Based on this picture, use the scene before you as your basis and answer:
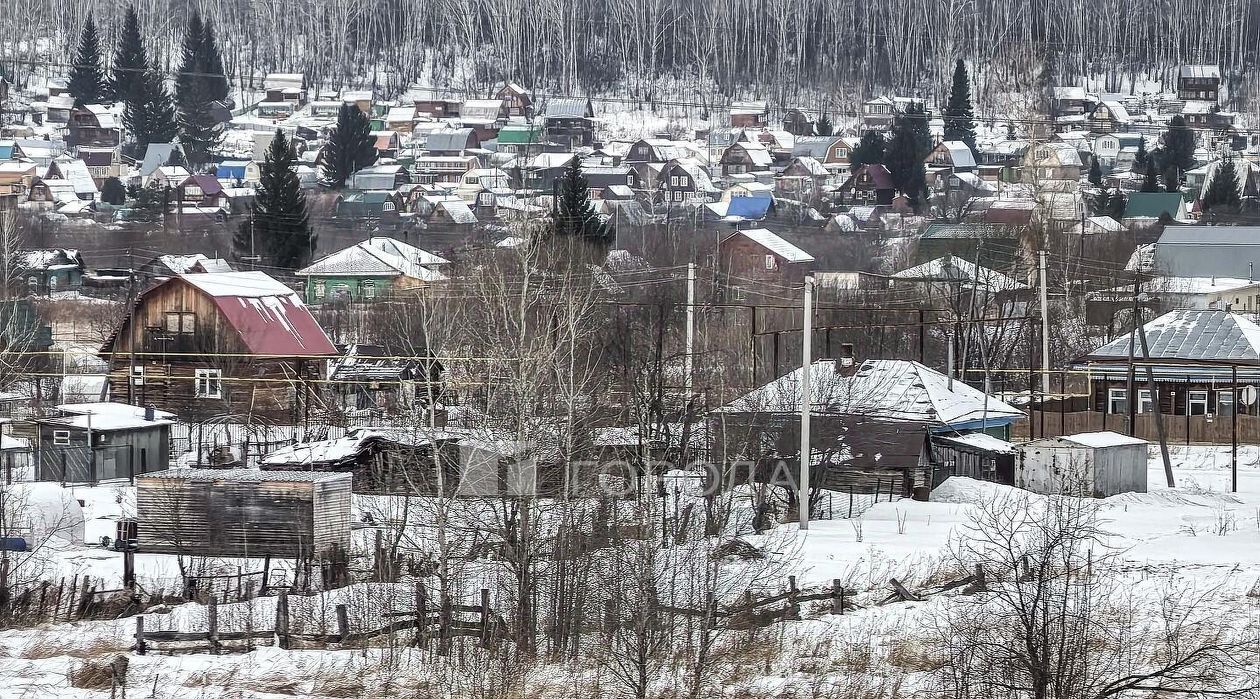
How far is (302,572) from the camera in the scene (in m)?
19.5

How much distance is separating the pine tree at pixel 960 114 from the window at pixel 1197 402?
255ft

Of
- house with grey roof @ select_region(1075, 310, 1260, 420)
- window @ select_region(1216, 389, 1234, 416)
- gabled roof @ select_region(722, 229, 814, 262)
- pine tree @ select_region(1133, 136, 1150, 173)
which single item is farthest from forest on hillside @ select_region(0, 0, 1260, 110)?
window @ select_region(1216, 389, 1234, 416)

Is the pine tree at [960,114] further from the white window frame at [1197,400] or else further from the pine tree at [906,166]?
the white window frame at [1197,400]

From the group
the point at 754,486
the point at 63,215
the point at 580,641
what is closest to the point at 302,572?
the point at 580,641

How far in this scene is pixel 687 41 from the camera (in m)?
141

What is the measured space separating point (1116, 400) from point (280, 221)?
1374 inches

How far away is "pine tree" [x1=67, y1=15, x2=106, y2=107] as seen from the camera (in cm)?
12569

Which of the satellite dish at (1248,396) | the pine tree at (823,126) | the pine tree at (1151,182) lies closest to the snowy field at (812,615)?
the satellite dish at (1248,396)

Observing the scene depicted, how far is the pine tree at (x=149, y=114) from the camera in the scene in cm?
11562

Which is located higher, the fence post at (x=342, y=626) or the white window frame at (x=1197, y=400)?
the white window frame at (x=1197, y=400)

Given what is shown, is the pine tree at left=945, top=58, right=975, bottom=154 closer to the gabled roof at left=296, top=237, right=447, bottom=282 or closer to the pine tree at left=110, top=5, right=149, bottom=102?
the gabled roof at left=296, top=237, right=447, bottom=282

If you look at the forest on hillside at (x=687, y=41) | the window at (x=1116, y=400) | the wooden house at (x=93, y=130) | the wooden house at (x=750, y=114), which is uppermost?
the forest on hillside at (x=687, y=41)

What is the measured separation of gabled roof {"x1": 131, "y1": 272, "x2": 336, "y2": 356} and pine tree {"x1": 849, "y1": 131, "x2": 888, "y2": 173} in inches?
2604

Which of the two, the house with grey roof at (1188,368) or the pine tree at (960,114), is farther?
the pine tree at (960,114)
